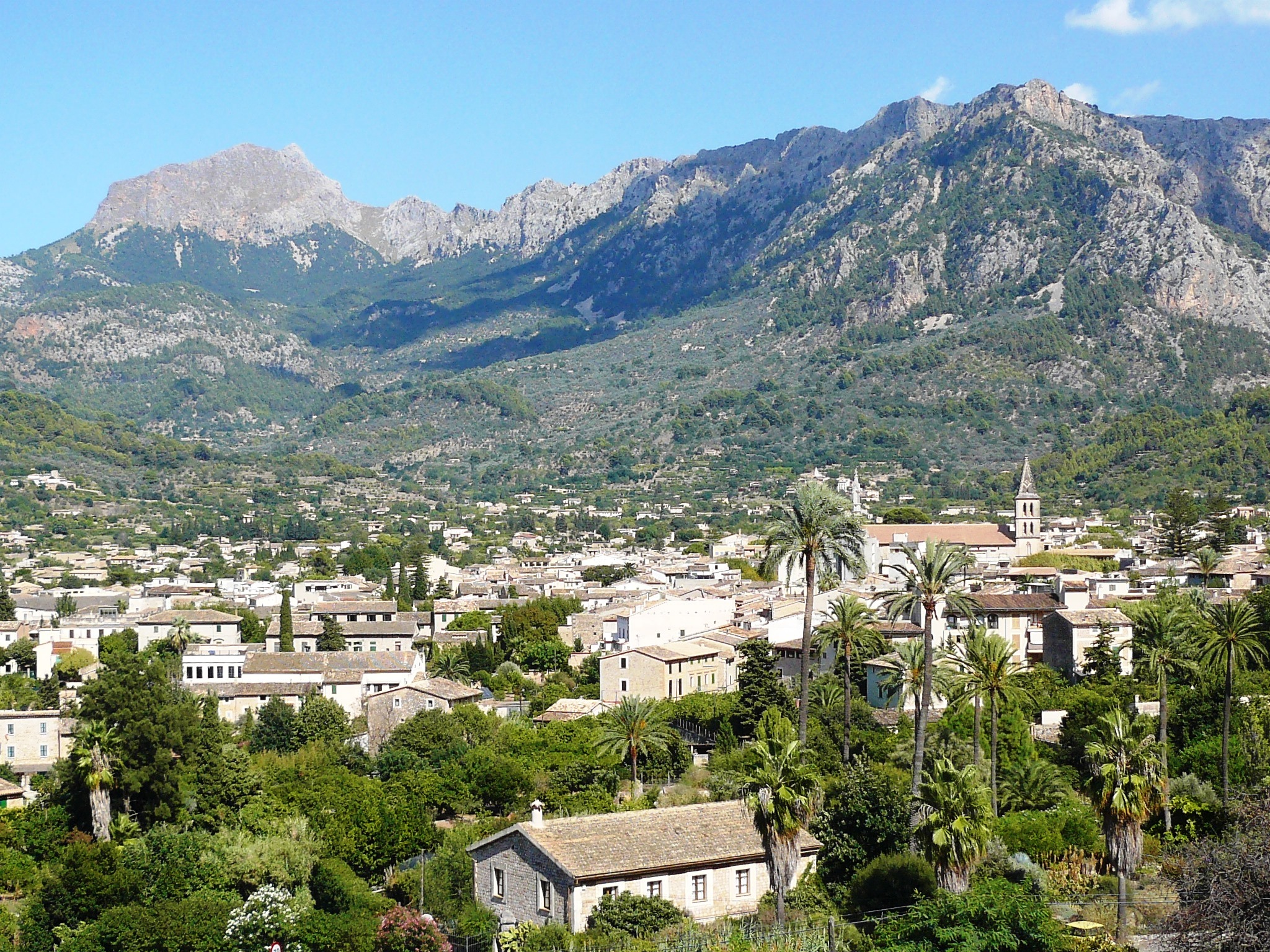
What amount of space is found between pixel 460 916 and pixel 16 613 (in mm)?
72214

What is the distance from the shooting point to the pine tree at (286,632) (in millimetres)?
84312

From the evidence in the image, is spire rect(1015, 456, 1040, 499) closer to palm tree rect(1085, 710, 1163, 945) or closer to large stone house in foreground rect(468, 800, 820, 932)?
large stone house in foreground rect(468, 800, 820, 932)

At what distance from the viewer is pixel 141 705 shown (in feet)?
165

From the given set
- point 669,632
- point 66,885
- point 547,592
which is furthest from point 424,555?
point 66,885

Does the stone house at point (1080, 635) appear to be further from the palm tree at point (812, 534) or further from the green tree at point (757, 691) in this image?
the palm tree at point (812, 534)

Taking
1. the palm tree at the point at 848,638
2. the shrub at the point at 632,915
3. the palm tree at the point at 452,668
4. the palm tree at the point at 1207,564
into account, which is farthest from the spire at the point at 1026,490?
the shrub at the point at 632,915

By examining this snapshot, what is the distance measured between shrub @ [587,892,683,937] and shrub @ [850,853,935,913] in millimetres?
4169

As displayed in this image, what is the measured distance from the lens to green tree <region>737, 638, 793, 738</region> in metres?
54.5

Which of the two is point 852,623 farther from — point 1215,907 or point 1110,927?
point 1215,907

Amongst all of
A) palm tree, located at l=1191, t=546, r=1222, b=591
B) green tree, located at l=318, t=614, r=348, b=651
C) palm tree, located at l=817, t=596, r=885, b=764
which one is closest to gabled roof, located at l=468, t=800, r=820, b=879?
palm tree, located at l=817, t=596, r=885, b=764

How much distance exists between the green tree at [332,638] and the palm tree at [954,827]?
175 feet

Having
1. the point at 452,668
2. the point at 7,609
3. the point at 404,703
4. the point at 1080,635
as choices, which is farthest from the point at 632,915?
the point at 7,609

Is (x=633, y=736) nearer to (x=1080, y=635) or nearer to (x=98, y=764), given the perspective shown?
(x=98, y=764)

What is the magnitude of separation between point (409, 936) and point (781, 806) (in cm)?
934
